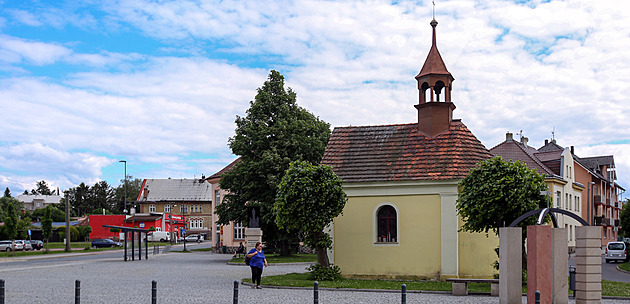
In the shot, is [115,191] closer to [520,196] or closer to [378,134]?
[378,134]

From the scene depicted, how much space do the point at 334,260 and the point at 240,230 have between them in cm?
2788

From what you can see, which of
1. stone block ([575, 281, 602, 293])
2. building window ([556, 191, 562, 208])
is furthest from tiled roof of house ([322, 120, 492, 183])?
building window ([556, 191, 562, 208])

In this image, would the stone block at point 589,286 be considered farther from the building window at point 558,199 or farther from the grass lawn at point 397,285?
the building window at point 558,199

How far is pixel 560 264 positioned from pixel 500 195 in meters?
4.98

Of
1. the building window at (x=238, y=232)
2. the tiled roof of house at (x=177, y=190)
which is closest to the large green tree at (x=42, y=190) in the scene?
the tiled roof of house at (x=177, y=190)

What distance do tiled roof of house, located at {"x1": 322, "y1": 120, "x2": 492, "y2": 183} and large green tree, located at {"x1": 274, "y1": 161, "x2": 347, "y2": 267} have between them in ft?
8.71

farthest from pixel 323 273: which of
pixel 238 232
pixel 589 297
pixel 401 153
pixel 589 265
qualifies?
pixel 238 232

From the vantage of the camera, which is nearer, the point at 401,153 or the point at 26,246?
the point at 401,153

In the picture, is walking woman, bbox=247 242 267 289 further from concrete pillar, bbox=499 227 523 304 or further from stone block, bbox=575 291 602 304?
stone block, bbox=575 291 602 304

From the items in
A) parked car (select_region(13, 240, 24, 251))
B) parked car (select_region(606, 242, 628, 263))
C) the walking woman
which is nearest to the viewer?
the walking woman

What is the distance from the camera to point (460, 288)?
60.4ft

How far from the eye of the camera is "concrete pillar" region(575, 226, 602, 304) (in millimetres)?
14781

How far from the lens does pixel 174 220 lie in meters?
97.9

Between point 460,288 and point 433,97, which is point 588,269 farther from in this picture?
point 433,97
